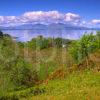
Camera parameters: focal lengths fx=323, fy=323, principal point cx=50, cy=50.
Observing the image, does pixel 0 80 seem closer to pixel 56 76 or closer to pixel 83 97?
pixel 56 76

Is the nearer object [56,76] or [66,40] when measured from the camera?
[56,76]

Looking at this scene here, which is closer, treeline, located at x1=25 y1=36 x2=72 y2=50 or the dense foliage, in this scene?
the dense foliage

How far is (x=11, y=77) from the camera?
1176 inches

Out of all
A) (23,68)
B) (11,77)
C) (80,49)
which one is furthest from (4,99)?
(80,49)

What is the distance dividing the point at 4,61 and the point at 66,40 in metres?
61.3

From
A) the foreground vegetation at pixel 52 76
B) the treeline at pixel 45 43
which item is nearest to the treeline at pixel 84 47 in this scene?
the foreground vegetation at pixel 52 76

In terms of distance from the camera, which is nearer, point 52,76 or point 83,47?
point 52,76

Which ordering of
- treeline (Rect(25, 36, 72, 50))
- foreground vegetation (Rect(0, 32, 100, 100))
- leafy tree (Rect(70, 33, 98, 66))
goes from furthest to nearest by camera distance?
treeline (Rect(25, 36, 72, 50)) → leafy tree (Rect(70, 33, 98, 66)) → foreground vegetation (Rect(0, 32, 100, 100))

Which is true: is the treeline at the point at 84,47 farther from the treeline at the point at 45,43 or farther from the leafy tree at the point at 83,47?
the treeline at the point at 45,43

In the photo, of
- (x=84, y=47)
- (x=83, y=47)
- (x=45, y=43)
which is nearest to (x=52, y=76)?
(x=84, y=47)

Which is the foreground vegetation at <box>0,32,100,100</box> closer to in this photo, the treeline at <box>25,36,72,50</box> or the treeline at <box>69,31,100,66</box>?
the treeline at <box>69,31,100,66</box>

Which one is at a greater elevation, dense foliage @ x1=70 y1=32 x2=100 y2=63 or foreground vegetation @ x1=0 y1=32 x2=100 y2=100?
dense foliage @ x1=70 y1=32 x2=100 y2=63

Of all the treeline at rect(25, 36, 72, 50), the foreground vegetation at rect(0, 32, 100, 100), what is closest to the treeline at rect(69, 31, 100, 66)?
the foreground vegetation at rect(0, 32, 100, 100)

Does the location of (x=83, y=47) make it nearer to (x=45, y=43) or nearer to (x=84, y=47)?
(x=84, y=47)
